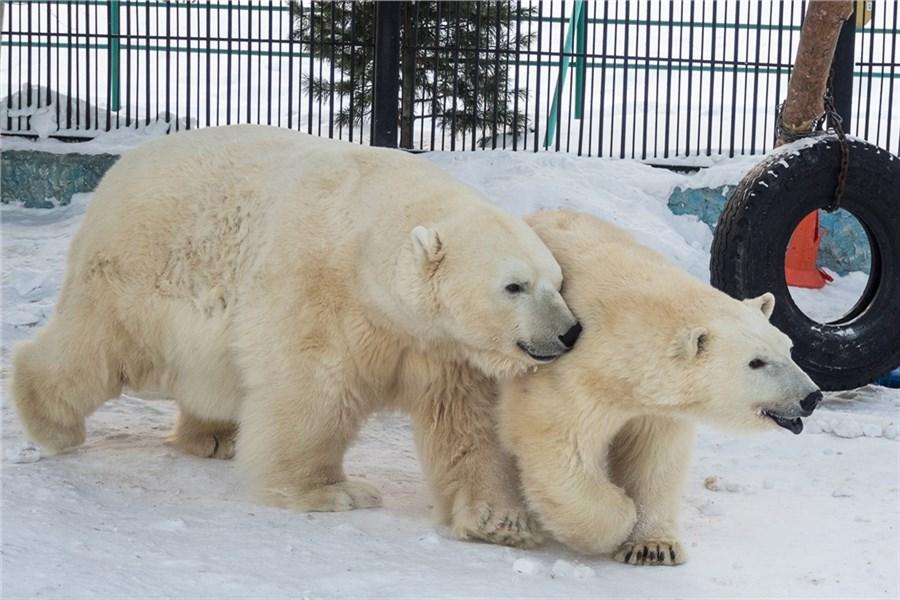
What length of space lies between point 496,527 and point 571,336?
61 centimetres

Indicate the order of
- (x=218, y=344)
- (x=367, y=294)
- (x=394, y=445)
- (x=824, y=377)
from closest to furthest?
(x=367, y=294), (x=218, y=344), (x=394, y=445), (x=824, y=377)

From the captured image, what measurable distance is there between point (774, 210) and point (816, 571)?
8.34 ft

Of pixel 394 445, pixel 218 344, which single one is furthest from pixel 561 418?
pixel 394 445

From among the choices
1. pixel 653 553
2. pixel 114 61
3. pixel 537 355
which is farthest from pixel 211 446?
pixel 114 61

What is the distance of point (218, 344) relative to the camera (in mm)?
3990

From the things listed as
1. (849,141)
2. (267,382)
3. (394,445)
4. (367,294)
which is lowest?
(394,445)

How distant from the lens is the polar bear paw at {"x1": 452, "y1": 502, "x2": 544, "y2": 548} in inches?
140

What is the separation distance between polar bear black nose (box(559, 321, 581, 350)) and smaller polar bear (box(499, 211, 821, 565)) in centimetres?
3

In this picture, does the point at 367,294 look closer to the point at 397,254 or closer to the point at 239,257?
the point at 397,254

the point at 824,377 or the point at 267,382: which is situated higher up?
the point at 267,382

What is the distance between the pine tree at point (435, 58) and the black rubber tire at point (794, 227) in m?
4.27

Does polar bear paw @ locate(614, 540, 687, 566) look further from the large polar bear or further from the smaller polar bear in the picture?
the large polar bear

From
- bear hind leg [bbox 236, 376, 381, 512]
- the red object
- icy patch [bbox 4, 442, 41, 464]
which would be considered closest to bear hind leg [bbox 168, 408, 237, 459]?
icy patch [bbox 4, 442, 41, 464]

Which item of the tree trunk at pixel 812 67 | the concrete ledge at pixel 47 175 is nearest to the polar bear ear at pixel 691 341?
the tree trunk at pixel 812 67
